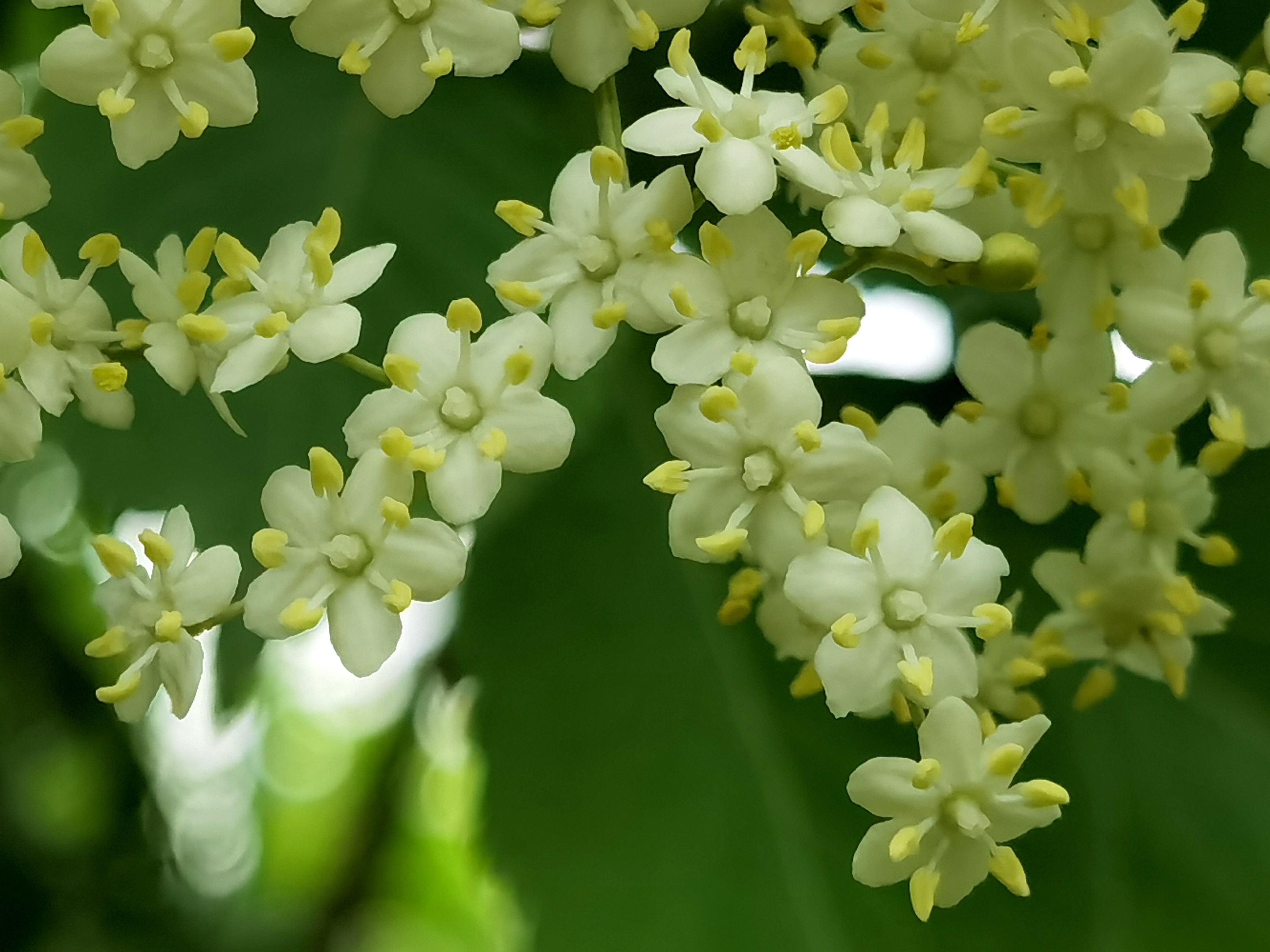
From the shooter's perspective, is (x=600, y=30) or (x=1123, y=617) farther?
(x=1123, y=617)

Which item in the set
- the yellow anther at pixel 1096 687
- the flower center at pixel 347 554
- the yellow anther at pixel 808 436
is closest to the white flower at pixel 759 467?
the yellow anther at pixel 808 436

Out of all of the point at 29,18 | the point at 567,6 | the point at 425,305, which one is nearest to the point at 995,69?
the point at 567,6

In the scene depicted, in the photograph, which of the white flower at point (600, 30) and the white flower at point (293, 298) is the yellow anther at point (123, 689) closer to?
the white flower at point (293, 298)

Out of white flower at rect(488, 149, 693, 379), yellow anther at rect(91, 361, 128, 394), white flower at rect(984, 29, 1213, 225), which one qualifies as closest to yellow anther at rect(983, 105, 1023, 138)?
white flower at rect(984, 29, 1213, 225)

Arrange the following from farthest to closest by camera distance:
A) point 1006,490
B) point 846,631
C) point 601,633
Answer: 1. point 601,633
2. point 1006,490
3. point 846,631

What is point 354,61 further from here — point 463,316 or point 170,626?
point 170,626

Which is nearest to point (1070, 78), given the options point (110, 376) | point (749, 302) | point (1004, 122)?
point (1004, 122)

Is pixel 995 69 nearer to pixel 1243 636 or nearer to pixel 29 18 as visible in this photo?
pixel 1243 636
